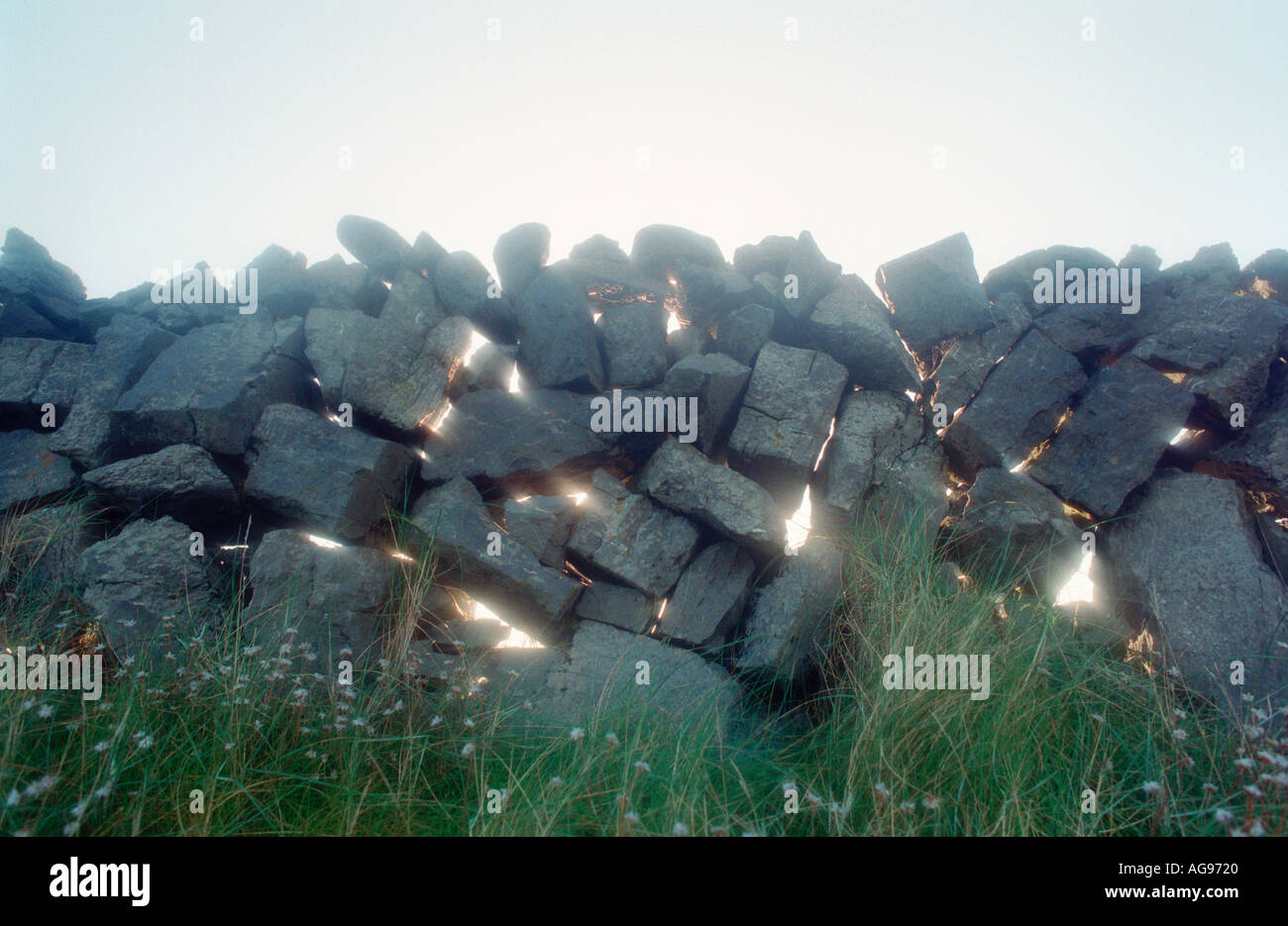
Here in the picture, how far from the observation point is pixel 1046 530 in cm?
418

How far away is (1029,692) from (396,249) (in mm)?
4885

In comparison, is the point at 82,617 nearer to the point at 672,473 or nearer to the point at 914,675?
the point at 672,473

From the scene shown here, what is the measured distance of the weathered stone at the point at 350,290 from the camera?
16.8 ft

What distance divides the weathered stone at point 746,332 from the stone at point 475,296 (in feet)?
4.93

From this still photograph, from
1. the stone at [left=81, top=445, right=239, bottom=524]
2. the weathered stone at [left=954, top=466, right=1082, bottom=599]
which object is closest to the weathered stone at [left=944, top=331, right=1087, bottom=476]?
the weathered stone at [left=954, top=466, right=1082, bottom=599]

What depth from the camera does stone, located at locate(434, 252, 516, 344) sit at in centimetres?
481

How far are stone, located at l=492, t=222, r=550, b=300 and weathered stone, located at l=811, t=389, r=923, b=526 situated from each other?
Result: 237 centimetres

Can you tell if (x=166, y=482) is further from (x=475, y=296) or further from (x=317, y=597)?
(x=475, y=296)

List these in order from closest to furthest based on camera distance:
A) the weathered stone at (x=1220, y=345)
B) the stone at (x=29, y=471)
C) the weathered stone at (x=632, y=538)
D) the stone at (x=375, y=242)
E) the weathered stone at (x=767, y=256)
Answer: the weathered stone at (x=632, y=538)
the stone at (x=29, y=471)
the weathered stone at (x=1220, y=345)
the stone at (x=375, y=242)
the weathered stone at (x=767, y=256)

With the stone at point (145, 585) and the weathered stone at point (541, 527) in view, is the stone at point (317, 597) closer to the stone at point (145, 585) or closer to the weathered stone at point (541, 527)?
the stone at point (145, 585)

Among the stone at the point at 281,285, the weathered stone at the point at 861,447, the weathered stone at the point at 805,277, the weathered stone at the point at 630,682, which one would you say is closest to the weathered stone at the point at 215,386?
the stone at the point at 281,285

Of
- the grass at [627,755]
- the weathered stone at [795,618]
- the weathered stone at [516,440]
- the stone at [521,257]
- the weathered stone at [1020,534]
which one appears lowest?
the grass at [627,755]

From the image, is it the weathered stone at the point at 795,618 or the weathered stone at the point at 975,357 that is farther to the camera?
the weathered stone at the point at 975,357
